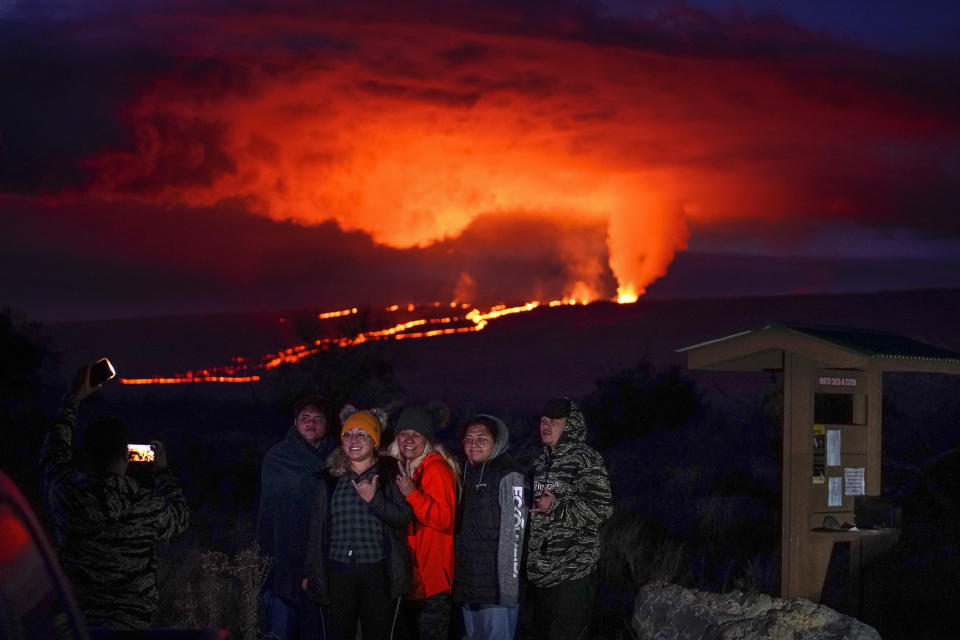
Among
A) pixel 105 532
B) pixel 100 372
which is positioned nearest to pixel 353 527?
pixel 105 532

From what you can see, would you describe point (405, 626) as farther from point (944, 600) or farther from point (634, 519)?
point (634, 519)

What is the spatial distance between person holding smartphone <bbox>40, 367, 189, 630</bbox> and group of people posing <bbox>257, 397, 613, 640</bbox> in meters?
1.34

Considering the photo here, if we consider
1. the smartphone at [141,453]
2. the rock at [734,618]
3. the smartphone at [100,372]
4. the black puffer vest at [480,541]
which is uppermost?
the smartphone at [100,372]

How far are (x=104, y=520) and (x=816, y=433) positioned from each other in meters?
5.40

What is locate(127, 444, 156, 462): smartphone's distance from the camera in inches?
237

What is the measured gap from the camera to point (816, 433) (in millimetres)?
9148

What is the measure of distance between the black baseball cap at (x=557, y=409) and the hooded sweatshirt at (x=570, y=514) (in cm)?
5

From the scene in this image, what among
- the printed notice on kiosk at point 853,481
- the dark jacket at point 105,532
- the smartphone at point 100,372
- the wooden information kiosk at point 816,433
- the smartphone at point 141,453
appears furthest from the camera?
the printed notice on kiosk at point 853,481

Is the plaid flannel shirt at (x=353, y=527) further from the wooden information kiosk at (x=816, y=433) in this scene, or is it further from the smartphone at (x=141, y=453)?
the wooden information kiosk at (x=816, y=433)

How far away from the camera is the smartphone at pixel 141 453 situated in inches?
237

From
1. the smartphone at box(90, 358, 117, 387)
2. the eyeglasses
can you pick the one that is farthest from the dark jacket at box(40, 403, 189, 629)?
the eyeglasses

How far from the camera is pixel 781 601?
7699 millimetres

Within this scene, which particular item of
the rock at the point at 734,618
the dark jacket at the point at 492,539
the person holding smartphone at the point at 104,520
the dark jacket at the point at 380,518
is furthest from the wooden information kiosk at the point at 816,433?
the person holding smartphone at the point at 104,520

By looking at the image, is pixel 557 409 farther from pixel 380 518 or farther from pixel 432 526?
pixel 380 518
